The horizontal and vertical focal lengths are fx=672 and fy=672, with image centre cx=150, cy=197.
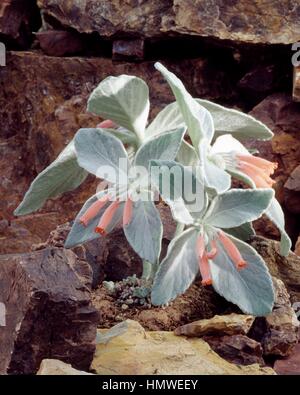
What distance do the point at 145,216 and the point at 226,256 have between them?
12cm

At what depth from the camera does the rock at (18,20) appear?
1.92 metres

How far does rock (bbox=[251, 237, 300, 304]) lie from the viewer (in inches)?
40.8

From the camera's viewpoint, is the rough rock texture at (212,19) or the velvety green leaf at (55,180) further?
the rough rock texture at (212,19)

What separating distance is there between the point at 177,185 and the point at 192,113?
0.30ft

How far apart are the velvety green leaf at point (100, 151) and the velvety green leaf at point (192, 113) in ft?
0.30

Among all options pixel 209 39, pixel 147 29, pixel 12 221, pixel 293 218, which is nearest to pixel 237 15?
pixel 209 39

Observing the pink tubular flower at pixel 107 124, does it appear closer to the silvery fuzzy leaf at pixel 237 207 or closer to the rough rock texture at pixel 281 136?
the silvery fuzzy leaf at pixel 237 207

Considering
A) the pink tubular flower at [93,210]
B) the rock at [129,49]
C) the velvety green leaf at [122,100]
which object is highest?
the velvety green leaf at [122,100]

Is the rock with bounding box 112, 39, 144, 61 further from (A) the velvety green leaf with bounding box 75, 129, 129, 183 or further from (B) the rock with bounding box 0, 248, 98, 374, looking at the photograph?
(B) the rock with bounding box 0, 248, 98, 374

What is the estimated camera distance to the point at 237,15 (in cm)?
167

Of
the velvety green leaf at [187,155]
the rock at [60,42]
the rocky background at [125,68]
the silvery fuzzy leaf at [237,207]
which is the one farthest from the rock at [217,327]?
the rock at [60,42]

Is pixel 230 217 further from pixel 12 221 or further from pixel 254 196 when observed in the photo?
pixel 12 221

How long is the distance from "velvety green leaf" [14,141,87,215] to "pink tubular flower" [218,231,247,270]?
9.7 inches

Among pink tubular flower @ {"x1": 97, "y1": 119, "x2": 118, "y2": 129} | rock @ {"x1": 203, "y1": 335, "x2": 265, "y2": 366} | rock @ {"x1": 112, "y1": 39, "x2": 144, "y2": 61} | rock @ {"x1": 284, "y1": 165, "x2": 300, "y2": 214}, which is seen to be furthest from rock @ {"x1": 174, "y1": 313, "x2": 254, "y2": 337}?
rock @ {"x1": 112, "y1": 39, "x2": 144, "y2": 61}
